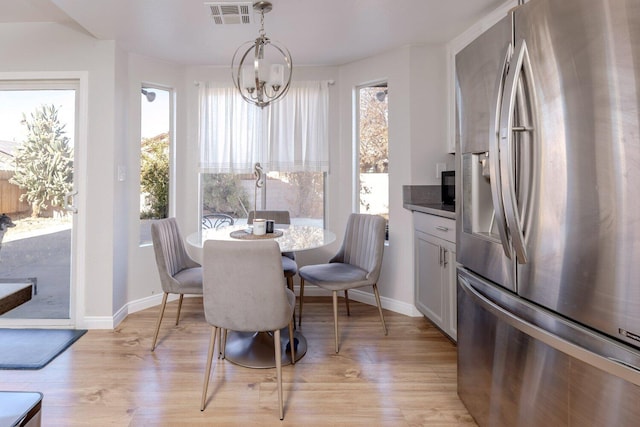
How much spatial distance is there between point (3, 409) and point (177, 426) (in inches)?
36.7

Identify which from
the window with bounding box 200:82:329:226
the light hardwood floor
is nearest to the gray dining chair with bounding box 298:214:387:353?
the light hardwood floor

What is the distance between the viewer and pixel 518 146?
3.85 ft

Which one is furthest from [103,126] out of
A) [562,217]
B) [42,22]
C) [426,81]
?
[562,217]

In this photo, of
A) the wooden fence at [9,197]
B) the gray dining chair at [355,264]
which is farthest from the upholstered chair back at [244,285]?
the wooden fence at [9,197]

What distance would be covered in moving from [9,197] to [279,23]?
2.58 meters

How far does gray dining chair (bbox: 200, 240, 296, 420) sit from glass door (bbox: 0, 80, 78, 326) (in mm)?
1884

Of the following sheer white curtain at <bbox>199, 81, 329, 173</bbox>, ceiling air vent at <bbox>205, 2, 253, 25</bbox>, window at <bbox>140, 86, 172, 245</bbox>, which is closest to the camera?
ceiling air vent at <bbox>205, 2, 253, 25</bbox>

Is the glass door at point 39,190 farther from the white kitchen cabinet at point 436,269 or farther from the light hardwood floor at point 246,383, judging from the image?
the white kitchen cabinet at point 436,269

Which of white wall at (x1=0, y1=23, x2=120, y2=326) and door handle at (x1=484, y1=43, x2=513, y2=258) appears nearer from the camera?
door handle at (x1=484, y1=43, x2=513, y2=258)

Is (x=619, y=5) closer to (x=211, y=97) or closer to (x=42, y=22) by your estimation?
(x=211, y=97)

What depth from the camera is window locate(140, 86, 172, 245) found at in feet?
10.5

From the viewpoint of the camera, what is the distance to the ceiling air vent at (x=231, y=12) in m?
2.22

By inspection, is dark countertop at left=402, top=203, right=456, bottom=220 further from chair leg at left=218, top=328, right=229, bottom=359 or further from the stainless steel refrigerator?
chair leg at left=218, top=328, right=229, bottom=359

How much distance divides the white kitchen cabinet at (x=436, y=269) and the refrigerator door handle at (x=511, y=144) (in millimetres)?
1086
